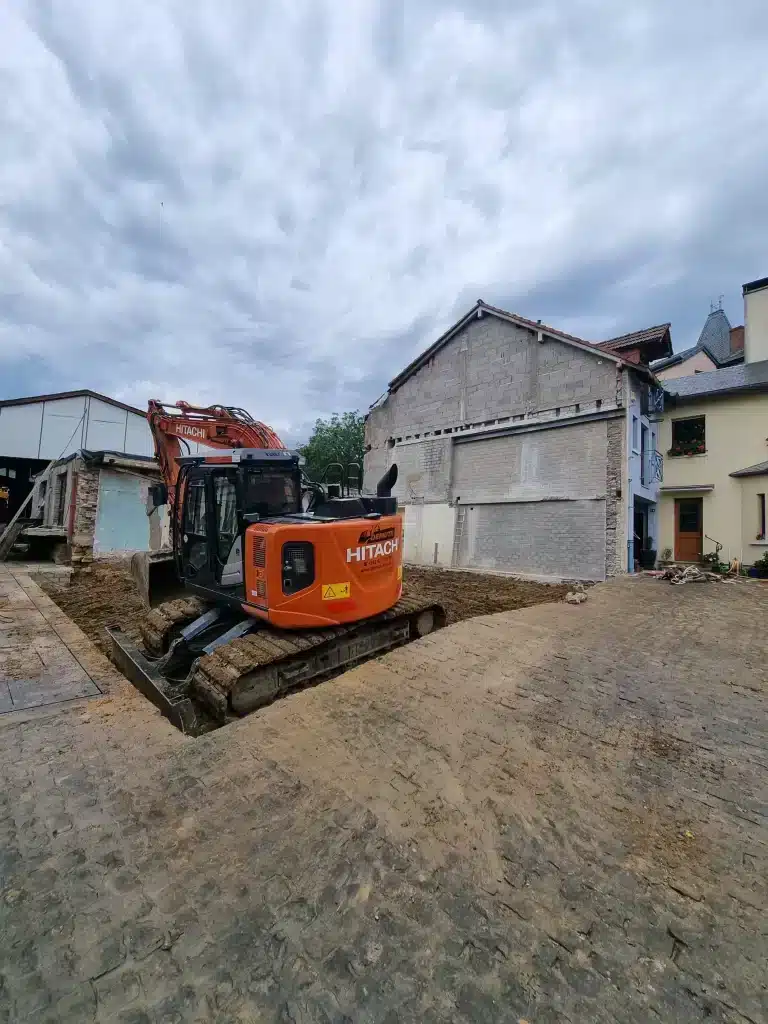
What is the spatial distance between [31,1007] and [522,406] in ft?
49.4

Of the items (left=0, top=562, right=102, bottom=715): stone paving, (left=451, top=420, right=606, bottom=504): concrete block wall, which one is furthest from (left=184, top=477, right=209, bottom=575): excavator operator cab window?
(left=451, top=420, right=606, bottom=504): concrete block wall

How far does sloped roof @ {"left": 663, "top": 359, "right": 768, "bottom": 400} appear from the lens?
595 inches

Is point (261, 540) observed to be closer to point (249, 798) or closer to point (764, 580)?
point (249, 798)

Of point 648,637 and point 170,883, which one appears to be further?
point 648,637

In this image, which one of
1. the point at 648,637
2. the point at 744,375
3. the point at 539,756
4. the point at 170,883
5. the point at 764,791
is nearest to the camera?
the point at 170,883

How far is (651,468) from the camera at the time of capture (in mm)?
15719

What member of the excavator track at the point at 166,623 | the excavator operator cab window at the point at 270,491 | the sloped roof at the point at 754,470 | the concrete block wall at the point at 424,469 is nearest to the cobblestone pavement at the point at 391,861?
the excavator track at the point at 166,623

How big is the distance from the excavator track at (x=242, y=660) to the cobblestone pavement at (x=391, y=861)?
0.99 ft

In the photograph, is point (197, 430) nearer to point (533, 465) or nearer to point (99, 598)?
point (99, 598)

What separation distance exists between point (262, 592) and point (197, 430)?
3675 millimetres

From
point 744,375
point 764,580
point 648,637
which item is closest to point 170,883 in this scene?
point 648,637

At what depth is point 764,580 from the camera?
12797 millimetres

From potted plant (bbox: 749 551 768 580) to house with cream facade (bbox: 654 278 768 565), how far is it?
2.91 feet

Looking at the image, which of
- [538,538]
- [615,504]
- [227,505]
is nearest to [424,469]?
[538,538]
